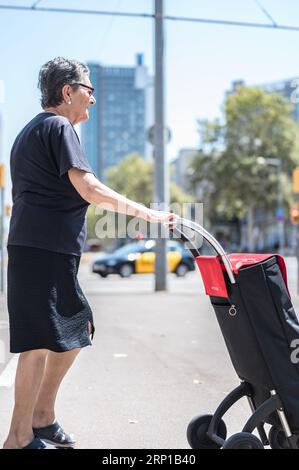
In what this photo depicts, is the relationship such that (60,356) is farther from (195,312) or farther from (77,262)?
(195,312)

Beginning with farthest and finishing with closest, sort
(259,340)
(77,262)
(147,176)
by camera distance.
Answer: (147,176), (77,262), (259,340)

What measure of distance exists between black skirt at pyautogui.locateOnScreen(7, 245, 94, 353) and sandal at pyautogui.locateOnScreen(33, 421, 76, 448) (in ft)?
1.53

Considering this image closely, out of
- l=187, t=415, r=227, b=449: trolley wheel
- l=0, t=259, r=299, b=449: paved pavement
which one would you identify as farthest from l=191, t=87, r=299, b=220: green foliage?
l=187, t=415, r=227, b=449: trolley wheel

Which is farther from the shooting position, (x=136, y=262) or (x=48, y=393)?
(x=136, y=262)

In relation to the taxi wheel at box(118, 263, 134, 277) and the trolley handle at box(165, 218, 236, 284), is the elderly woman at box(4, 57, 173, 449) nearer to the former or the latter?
the trolley handle at box(165, 218, 236, 284)

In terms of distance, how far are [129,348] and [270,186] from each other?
53.0 metres

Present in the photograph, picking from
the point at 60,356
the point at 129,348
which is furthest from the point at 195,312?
Result: the point at 60,356

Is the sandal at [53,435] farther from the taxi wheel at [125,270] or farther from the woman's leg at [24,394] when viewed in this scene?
the taxi wheel at [125,270]

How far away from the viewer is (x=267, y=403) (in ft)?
9.96

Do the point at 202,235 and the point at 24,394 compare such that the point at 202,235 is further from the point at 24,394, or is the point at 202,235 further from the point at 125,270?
the point at 125,270

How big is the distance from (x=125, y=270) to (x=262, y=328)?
23438mm

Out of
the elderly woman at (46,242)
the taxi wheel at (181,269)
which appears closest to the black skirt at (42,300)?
the elderly woman at (46,242)

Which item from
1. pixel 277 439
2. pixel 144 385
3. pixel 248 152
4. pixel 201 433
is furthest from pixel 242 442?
pixel 248 152

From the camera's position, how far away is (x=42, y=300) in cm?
311
